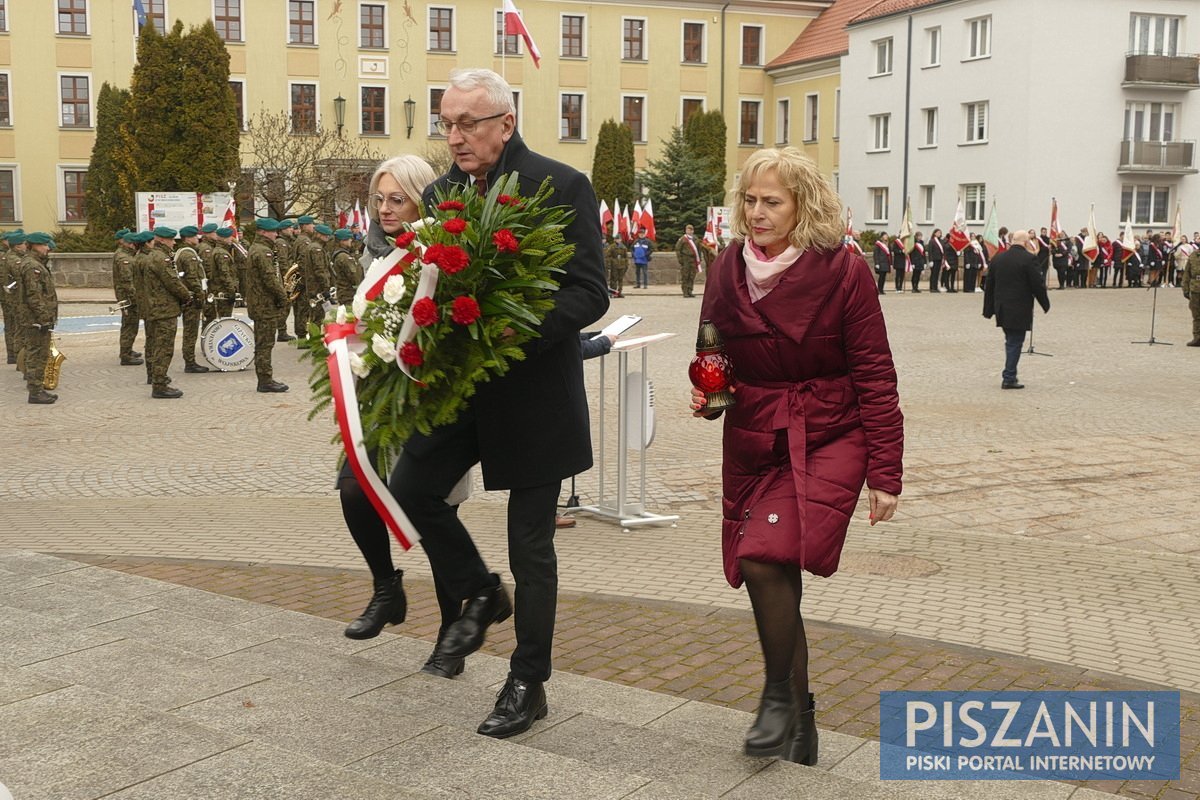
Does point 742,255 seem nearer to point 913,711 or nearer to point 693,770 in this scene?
point 693,770

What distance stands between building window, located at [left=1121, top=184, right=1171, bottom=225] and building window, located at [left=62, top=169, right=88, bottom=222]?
38739 millimetres

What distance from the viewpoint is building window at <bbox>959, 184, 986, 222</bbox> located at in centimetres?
4956

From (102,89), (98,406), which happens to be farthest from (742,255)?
(102,89)

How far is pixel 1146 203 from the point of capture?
49719mm

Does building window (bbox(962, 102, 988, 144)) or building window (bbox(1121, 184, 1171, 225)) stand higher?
building window (bbox(962, 102, 988, 144))

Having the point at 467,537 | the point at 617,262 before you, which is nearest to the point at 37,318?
the point at 467,537

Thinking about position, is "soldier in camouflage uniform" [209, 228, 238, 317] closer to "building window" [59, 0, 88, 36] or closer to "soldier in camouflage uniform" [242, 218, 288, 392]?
"soldier in camouflage uniform" [242, 218, 288, 392]

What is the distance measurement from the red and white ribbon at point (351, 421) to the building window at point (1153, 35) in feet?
164

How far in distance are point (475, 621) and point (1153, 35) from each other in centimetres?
5082

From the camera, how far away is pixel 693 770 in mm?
3582

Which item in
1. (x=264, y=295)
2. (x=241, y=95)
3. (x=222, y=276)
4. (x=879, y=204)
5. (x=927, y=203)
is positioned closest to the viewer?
(x=264, y=295)

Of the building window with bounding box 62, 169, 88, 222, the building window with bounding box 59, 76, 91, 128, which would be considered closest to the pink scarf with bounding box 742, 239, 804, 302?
the building window with bounding box 62, 169, 88, 222

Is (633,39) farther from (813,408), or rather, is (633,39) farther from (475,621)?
(813,408)

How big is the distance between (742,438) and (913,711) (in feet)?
5.11
